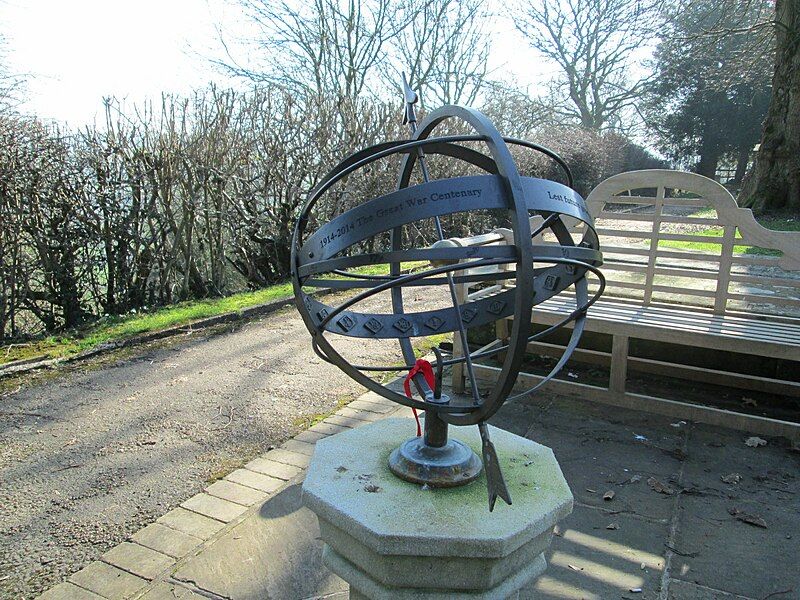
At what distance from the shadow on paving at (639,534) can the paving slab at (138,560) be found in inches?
3.6

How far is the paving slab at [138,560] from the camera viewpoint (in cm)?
225

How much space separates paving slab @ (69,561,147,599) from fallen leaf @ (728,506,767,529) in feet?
8.65

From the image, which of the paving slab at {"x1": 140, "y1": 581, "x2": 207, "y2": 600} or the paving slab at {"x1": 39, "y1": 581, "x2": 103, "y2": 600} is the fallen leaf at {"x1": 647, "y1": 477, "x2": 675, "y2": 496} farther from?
the paving slab at {"x1": 39, "y1": 581, "x2": 103, "y2": 600}

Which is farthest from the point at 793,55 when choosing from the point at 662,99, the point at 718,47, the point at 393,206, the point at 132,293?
the point at 393,206

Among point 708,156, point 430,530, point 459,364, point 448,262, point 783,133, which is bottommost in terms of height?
point 459,364

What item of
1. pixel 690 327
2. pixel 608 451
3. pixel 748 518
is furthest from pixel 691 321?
pixel 748 518

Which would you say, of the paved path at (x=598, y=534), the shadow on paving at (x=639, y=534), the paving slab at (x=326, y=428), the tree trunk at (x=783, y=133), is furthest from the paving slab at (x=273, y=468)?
the tree trunk at (x=783, y=133)

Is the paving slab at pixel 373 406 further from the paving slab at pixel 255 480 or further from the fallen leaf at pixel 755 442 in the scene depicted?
the fallen leaf at pixel 755 442

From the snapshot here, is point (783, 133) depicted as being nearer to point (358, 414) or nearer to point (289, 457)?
point (358, 414)

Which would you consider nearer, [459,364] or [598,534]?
[598,534]

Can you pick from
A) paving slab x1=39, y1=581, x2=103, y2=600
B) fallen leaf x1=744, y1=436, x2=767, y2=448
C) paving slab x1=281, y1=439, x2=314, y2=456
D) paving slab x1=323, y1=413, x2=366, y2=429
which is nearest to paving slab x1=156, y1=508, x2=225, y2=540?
paving slab x1=39, y1=581, x2=103, y2=600

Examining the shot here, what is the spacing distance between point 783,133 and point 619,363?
12198 mm

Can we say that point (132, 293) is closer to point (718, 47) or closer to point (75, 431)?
point (75, 431)

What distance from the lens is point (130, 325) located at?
5691 mm
